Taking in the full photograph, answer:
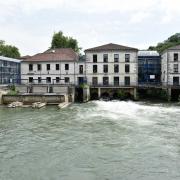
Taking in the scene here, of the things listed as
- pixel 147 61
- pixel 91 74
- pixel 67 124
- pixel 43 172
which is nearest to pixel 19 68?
pixel 91 74

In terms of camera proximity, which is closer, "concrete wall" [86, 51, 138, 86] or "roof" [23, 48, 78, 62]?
"concrete wall" [86, 51, 138, 86]

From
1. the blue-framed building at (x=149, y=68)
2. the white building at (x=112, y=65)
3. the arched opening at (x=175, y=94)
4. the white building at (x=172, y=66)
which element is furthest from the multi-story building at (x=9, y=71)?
the arched opening at (x=175, y=94)

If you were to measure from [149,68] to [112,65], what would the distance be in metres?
7.18

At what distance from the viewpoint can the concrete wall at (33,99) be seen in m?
45.8

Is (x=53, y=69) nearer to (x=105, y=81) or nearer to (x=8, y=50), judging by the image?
(x=105, y=81)

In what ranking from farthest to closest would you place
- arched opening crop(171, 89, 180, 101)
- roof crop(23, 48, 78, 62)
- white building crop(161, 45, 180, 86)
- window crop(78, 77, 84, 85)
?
1. roof crop(23, 48, 78, 62)
2. window crop(78, 77, 84, 85)
3. white building crop(161, 45, 180, 86)
4. arched opening crop(171, 89, 180, 101)

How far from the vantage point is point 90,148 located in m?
19.7

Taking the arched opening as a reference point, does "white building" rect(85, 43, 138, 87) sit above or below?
above

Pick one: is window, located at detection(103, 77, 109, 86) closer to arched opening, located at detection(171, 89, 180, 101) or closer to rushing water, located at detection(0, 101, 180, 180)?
arched opening, located at detection(171, 89, 180, 101)

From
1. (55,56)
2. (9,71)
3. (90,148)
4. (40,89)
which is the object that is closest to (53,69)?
(55,56)

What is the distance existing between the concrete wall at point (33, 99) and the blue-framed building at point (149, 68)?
60.6 feet

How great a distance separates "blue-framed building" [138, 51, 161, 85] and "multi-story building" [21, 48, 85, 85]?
400 inches

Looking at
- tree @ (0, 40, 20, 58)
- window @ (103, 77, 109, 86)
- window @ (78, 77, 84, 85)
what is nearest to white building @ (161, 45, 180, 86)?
window @ (103, 77, 109, 86)

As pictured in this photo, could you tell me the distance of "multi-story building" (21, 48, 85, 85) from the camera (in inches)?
2250
